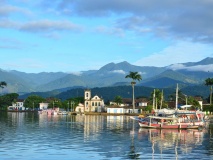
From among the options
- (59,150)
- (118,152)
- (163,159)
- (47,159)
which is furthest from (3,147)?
(163,159)

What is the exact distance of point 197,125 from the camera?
3661 inches

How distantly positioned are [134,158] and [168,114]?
51090 millimetres

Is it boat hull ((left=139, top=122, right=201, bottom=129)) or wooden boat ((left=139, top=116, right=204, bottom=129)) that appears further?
wooden boat ((left=139, top=116, right=204, bottom=129))

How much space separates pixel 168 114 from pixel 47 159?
54.8m

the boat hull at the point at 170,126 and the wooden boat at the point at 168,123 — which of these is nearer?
the boat hull at the point at 170,126

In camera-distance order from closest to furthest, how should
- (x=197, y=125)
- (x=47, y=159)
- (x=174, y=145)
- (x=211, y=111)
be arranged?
(x=47, y=159), (x=174, y=145), (x=197, y=125), (x=211, y=111)

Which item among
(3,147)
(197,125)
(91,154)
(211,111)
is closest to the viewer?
(91,154)

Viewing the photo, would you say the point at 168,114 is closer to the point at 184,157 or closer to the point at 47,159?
the point at 184,157

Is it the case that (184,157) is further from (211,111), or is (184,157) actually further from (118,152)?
(211,111)

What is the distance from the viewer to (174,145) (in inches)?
2285

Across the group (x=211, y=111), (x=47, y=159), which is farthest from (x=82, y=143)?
(x=211, y=111)

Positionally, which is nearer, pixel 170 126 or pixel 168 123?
pixel 170 126

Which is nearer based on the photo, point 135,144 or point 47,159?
point 47,159

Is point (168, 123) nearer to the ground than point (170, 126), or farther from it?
farther from it
